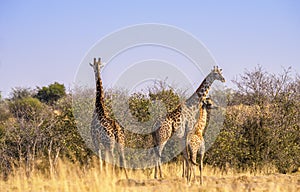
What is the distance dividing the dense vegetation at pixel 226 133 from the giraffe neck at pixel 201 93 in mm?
2430

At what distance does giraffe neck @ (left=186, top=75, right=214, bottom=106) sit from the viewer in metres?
12.0

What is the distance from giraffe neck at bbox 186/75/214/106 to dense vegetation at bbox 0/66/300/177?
7.97 ft

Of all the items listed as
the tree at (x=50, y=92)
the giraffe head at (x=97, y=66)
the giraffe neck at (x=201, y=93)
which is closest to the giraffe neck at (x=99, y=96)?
the giraffe head at (x=97, y=66)

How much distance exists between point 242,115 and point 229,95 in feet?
7.17

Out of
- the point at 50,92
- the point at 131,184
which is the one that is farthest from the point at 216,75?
the point at 50,92

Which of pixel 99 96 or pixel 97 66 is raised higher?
pixel 97 66

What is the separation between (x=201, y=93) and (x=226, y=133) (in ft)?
9.48

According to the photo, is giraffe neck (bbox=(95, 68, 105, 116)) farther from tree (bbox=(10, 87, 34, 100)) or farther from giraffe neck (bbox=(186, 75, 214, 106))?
tree (bbox=(10, 87, 34, 100))

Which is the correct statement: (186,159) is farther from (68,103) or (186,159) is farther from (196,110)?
(68,103)

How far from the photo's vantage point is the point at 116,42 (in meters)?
13.1

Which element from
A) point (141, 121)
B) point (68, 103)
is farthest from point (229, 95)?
point (68, 103)

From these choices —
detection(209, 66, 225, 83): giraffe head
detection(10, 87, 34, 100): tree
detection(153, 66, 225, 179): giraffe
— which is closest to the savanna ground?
detection(153, 66, 225, 179): giraffe

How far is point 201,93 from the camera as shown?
39.5ft

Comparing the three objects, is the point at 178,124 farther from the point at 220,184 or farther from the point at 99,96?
the point at 220,184
